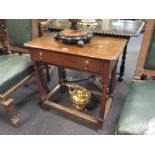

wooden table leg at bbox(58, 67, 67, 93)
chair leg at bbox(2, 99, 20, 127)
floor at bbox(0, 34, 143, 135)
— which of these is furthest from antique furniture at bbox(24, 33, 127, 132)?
wooden table leg at bbox(58, 67, 67, 93)

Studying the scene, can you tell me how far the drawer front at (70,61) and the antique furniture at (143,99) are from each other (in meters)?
0.24

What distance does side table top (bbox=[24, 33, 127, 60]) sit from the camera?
2.82 ft

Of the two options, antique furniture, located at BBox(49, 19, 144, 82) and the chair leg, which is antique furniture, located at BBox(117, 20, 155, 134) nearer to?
antique furniture, located at BBox(49, 19, 144, 82)

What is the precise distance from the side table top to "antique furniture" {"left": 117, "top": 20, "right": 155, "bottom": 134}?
161mm

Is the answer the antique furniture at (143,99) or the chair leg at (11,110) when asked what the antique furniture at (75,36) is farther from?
the chair leg at (11,110)

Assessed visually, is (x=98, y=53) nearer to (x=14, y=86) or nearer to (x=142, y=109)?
(x=142, y=109)

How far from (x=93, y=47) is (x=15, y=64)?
654 mm

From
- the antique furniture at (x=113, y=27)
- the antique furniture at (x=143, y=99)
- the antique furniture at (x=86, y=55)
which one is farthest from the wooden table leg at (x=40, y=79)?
the antique furniture at (x=143, y=99)

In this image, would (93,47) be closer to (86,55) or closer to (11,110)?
(86,55)

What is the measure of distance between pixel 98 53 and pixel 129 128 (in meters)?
0.41

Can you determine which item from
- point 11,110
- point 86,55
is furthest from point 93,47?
point 11,110

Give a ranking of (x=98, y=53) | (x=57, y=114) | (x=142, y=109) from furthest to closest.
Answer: (x=57, y=114) < (x=98, y=53) < (x=142, y=109)

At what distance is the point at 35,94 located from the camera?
5.35ft
